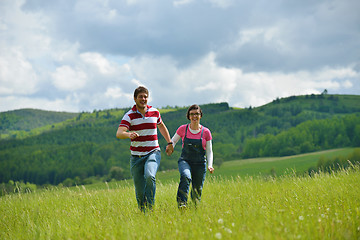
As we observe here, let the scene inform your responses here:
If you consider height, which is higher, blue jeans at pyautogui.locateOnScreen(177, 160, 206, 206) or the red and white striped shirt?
the red and white striped shirt

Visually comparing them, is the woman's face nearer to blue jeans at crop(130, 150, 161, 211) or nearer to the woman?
the woman

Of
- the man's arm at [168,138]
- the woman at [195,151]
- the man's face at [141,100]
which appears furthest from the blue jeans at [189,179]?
the man's face at [141,100]

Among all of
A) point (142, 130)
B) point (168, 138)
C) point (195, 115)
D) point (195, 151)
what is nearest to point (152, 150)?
point (142, 130)

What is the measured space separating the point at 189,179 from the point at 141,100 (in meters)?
1.72

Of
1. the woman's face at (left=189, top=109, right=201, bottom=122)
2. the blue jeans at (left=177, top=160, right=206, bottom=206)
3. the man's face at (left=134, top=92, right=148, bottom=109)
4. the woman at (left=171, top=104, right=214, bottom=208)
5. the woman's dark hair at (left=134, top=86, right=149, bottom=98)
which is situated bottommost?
the blue jeans at (left=177, top=160, right=206, bottom=206)

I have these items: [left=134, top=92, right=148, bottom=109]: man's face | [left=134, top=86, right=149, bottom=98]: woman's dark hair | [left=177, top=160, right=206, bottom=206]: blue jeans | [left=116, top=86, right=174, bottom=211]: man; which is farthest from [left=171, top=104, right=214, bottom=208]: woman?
[left=134, top=86, right=149, bottom=98]: woman's dark hair

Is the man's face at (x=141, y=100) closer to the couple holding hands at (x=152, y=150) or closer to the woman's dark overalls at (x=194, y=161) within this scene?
the couple holding hands at (x=152, y=150)

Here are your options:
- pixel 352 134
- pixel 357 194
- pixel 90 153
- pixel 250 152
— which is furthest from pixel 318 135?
pixel 357 194

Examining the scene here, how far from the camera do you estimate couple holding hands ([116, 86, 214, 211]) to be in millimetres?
5844

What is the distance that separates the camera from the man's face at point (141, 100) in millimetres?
6004

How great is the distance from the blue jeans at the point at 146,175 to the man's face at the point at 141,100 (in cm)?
90

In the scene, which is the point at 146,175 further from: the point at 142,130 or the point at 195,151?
the point at 195,151

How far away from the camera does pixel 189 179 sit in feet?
19.5

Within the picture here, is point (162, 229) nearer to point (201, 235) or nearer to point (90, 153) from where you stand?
point (201, 235)
